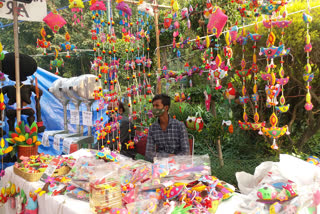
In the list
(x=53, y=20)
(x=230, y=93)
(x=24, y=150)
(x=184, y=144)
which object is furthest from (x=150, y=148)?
(x=53, y=20)

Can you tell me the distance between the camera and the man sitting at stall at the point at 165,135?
8.52 ft

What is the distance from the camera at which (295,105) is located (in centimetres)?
334

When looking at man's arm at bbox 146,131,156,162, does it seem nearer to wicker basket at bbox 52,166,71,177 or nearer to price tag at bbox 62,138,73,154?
wicker basket at bbox 52,166,71,177

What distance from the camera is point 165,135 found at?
8.67 ft

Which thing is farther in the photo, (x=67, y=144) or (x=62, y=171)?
(x=67, y=144)

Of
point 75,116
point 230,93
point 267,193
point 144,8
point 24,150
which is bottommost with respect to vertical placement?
point 24,150

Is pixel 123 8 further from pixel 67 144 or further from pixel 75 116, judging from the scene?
pixel 67 144

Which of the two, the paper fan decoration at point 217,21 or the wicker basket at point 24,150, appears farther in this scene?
the wicker basket at point 24,150

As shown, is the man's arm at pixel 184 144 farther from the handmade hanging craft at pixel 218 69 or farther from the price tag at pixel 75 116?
the price tag at pixel 75 116

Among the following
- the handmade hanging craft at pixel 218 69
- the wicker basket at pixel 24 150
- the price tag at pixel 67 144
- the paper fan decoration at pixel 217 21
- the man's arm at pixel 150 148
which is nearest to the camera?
A: the paper fan decoration at pixel 217 21

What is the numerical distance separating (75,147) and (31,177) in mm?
1453

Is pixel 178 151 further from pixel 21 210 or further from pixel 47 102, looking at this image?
pixel 47 102

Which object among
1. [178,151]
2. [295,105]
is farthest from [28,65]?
[295,105]

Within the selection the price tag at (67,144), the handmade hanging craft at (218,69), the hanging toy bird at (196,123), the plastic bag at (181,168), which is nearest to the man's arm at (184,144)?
the hanging toy bird at (196,123)
